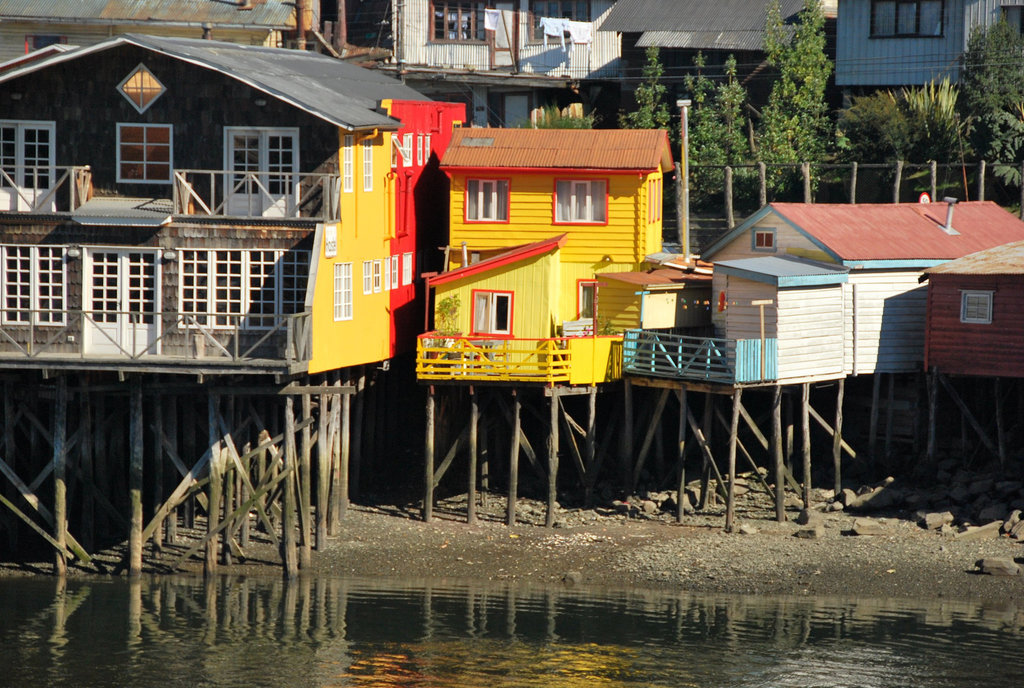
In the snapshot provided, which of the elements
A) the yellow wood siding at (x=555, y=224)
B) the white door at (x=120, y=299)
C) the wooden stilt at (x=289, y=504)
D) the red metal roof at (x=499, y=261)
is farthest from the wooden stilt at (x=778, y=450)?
the white door at (x=120, y=299)

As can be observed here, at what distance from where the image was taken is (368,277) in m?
38.7

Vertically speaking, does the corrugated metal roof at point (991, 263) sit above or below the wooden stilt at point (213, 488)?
above

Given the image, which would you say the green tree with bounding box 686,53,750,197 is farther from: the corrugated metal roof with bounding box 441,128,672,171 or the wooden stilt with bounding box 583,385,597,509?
the wooden stilt with bounding box 583,385,597,509

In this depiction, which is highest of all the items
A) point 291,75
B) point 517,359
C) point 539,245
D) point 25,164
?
point 291,75

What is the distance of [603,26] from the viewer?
56406 millimetres

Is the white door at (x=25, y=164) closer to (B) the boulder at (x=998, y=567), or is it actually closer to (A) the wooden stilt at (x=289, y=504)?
(A) the wooden stilt at (x=289, y=504)

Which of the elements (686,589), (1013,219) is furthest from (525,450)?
(1013,219)

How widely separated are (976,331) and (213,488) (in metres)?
19.3

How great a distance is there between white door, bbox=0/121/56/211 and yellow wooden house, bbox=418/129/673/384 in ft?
32.3

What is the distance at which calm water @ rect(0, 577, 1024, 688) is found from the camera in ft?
98.2

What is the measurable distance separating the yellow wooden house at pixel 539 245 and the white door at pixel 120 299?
22.8 feet

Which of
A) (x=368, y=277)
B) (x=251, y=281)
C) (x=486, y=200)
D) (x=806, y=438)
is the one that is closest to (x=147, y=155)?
(x=251, y=281)

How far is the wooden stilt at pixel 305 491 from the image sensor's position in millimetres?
36594

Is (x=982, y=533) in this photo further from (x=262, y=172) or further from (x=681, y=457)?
(x=262, y=172)
